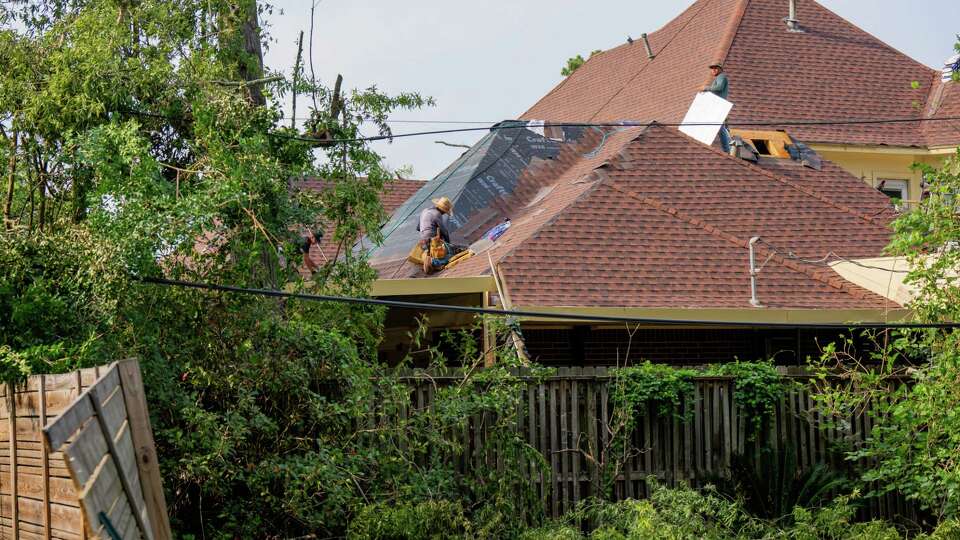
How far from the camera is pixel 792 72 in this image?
2320 centimetres

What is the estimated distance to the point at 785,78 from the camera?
75.2 ft

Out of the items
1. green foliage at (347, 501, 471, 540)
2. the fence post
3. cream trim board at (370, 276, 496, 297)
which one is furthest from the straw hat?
the fence post

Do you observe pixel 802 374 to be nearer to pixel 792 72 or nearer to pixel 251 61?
pixel 251 61

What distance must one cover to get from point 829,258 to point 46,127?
11.3 m

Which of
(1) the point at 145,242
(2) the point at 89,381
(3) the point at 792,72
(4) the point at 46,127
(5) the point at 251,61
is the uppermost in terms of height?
(3) the point at 792,72

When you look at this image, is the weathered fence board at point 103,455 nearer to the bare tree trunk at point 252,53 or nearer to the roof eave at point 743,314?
the bare tree trunk at point 252,53

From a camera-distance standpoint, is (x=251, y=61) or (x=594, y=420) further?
(x=251, y=61)

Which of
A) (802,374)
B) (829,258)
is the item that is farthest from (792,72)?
(802,374)

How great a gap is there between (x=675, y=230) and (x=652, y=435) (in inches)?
231

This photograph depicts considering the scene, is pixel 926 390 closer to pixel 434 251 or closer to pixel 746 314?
pixel 746 314

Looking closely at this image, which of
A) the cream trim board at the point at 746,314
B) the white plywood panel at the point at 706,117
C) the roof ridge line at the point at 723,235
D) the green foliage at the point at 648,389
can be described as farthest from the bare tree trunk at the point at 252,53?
the white plywood panel at the point at 706,117

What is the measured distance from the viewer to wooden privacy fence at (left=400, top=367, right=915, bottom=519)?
1113 centimetres

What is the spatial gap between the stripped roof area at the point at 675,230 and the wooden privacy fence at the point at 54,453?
7358 millimetres

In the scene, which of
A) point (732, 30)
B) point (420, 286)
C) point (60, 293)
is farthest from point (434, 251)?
point (732, 30)
